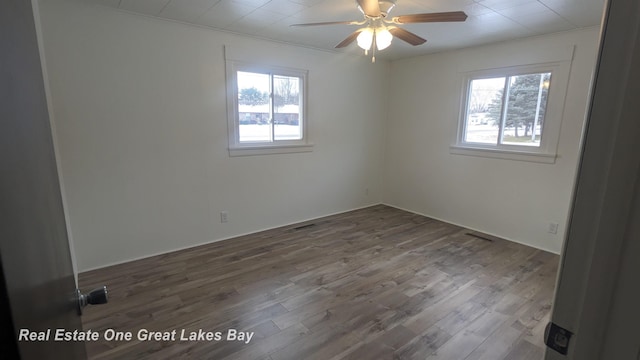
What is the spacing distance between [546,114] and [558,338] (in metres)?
3.82

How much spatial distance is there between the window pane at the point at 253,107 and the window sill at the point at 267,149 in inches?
5.0

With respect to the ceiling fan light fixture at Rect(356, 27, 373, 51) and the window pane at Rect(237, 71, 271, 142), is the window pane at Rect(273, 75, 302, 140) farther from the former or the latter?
the ceiling fan light fixture at Rect(356, 27, 373, 51)

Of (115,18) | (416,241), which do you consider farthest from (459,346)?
(115,18)

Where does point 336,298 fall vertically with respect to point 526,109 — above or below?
below

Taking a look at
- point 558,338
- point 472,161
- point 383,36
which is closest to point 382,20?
point 383,36

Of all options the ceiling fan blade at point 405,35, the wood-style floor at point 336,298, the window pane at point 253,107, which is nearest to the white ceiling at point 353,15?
the ceiling fan blade at point 405,35

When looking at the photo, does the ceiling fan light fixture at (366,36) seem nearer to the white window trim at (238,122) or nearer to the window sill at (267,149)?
the white window trim at (238,122)

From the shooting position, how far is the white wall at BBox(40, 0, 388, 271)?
9.09 ft

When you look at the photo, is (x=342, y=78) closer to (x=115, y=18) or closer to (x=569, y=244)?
(x=115, y=18)

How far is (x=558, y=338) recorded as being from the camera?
22.7 inches

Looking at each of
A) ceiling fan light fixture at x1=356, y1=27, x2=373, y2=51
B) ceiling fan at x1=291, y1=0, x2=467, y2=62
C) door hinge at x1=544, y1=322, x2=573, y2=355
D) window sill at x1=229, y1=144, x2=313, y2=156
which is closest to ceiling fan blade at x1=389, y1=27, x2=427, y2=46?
ceiling fan at x1=291, y1=0, x2=467, y2=62

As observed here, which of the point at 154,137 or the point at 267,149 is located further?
the point at 267,149

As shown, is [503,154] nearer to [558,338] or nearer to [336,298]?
[336,298]

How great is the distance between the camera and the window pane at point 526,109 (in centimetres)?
356
